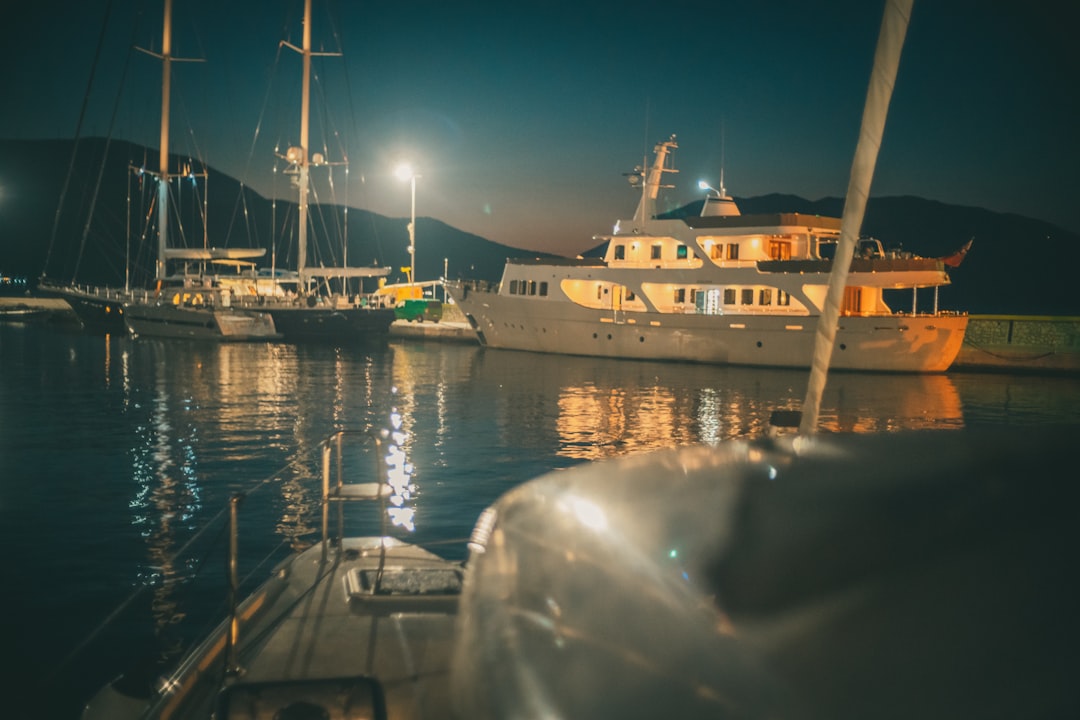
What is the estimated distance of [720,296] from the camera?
40.4 metres

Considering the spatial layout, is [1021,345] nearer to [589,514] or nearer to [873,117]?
[873,117]

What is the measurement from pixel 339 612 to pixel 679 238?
36965 millimetres

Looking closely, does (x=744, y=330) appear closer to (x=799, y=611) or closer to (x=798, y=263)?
(x=798, y=263)

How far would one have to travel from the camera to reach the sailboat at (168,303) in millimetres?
52469

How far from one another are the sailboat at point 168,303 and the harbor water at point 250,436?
8844 mm

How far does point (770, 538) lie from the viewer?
1.55 metres

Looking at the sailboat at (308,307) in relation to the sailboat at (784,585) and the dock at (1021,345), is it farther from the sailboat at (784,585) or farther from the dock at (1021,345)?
the sailboat at (784,585)

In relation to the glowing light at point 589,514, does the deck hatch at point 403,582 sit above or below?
below

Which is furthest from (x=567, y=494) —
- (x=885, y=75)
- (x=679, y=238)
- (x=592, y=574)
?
(x=679, y=238)

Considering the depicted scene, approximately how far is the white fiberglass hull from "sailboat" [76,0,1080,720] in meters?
36.8

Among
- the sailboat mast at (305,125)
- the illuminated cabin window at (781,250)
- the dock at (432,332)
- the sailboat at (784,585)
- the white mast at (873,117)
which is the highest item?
the sailboat mast at (305,125)

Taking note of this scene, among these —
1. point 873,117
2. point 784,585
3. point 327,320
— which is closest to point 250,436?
point 873,117

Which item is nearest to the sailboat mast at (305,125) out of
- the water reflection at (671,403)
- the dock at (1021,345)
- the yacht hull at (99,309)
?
the yacht hull at (99,309)

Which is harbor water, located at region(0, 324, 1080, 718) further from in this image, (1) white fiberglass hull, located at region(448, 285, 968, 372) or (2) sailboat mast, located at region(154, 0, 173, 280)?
(2) sailboat mast, located at region(154, 0, 173, 280)
